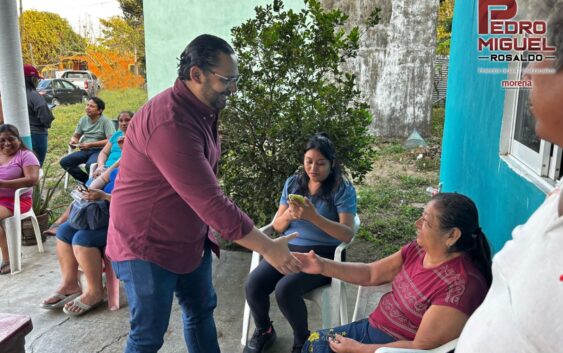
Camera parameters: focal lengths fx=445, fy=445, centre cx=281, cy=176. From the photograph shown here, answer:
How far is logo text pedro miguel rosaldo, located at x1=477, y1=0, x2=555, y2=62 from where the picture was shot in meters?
2.69

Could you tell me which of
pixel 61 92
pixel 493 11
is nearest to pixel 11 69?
pixel 493 11

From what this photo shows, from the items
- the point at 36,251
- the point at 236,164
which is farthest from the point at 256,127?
the point at 36,251

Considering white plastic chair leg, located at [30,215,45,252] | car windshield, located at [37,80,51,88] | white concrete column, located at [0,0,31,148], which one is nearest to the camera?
white concrete column, located at [0,0,31,148]

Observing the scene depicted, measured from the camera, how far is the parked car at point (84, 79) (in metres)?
17.3

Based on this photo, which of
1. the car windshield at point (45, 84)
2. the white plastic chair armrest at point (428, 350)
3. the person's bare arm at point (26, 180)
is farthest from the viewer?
the car windshield at point (45, 84)

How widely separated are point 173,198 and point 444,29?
1701cm

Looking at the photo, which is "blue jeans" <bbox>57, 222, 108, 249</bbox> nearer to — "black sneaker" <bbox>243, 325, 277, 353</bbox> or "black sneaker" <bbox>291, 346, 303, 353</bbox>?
"black sneaker" <bbox>243, 325, 277, 353</bbox>

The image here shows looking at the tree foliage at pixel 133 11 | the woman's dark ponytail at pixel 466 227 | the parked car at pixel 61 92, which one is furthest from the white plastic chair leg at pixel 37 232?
the tree foliage at pixel 133 11

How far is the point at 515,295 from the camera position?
3.10 feet

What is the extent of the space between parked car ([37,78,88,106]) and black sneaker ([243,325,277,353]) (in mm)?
15068

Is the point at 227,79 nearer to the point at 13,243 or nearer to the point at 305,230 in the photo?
the point at 305,230

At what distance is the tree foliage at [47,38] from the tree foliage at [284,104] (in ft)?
70.3

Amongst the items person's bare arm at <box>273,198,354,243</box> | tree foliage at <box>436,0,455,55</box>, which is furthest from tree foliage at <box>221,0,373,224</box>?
tree foliage at <box>436,0,455,55</box>

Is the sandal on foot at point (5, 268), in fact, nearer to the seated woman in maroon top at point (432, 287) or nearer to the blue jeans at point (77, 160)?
the blue jeans at point (77, 160)
